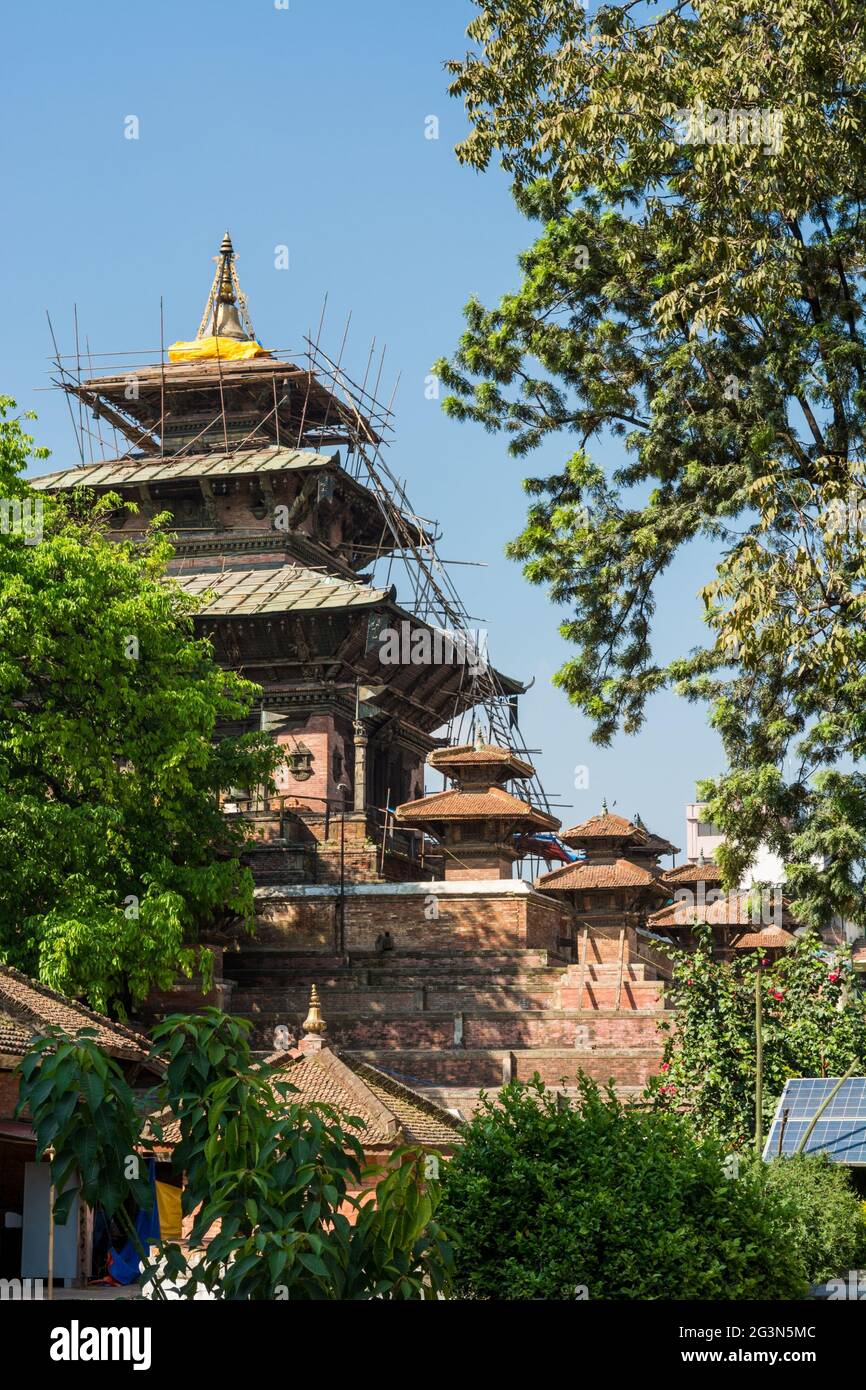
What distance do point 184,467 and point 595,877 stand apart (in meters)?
14.2

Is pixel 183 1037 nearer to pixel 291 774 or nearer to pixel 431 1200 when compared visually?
pixel 431 1200

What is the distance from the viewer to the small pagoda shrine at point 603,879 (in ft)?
111

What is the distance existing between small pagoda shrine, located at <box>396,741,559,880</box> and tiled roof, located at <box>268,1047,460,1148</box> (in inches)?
526

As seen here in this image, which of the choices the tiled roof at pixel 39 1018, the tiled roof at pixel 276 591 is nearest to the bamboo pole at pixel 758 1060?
the tiled roof at pixel 39 1018

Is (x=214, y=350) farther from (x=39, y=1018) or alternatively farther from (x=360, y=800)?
(x=39, y=1018)

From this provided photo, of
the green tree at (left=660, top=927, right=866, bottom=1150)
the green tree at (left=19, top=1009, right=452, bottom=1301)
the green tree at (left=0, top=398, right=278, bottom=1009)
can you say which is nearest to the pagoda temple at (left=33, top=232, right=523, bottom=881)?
the green tree at (left=0, top=398, right=278, bottom=1009)

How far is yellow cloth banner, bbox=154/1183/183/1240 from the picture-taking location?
19.8 metres

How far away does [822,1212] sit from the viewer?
16.3 metres

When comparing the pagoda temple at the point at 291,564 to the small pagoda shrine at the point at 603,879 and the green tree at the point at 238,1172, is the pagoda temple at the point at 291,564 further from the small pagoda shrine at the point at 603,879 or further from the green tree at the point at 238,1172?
the green tree at the point at 238,1172

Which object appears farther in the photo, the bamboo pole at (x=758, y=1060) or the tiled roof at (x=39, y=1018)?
the bamboo pole at (x=758, y=1060)

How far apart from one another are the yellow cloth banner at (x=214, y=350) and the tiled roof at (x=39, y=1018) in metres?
25.9

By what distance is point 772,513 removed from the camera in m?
18.0
